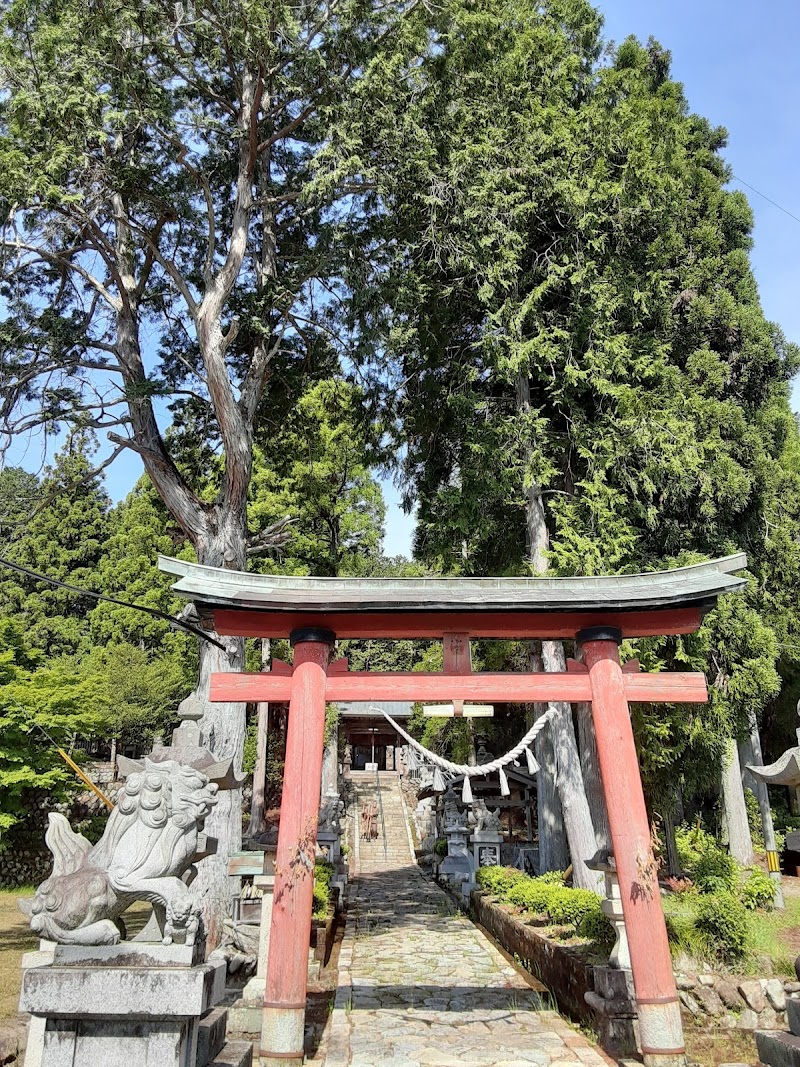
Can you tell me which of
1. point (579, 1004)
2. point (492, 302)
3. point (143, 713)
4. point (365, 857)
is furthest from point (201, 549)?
point (365, 857)

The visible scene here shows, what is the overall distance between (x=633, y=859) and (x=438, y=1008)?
3.38 metres

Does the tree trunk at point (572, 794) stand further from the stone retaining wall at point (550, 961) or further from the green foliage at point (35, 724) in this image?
the green foliage at point (35, 724)

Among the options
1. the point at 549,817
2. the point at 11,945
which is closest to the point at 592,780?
the point at 549,817

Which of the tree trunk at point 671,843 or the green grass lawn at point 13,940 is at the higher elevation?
the tree trunk at point 671,843

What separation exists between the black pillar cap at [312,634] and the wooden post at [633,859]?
2400 millimetres

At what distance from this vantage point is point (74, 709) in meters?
15.7

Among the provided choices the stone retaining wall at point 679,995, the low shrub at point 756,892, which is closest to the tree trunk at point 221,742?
the stone retaining wall at point 679,995

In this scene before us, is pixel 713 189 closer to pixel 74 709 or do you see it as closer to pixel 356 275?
pixel 356 275

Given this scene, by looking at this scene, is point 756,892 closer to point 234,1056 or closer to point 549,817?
point 549,817

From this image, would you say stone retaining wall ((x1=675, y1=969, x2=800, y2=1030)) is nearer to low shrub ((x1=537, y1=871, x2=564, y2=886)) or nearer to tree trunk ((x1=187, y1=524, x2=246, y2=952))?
low shrub ((x1=537, y1=871, x2=564, y2=886))

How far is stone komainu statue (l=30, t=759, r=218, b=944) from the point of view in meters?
3.94

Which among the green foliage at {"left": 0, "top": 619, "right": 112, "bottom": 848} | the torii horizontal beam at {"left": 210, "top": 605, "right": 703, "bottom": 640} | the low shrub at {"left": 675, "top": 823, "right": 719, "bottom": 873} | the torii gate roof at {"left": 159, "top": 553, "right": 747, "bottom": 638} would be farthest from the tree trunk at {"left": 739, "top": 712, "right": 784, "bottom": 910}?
the green foliage at {"left": 0, "top": 619, "right": 112, "bottom": 848}

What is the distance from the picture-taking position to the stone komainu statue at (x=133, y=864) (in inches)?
155

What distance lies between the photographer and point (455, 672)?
7047mm
